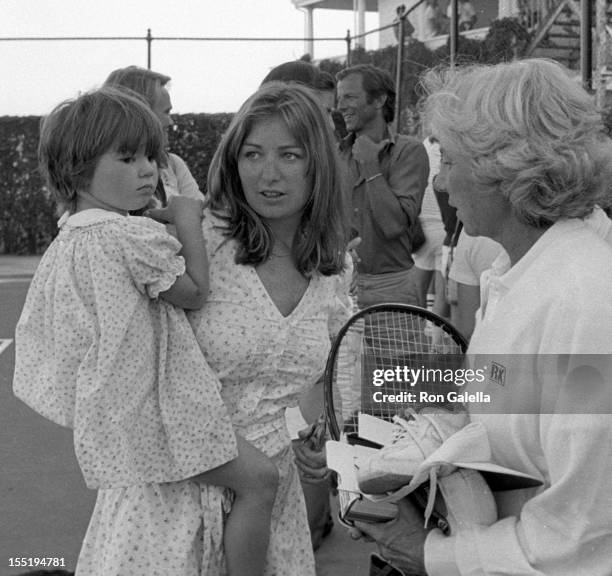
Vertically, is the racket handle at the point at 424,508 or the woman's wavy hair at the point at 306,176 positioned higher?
the woman's wavy hair at the point at 306,176

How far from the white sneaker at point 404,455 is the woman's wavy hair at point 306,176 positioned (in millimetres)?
780

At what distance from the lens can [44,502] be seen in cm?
505

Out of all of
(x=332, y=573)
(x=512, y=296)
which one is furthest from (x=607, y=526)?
(x=332, y=573)

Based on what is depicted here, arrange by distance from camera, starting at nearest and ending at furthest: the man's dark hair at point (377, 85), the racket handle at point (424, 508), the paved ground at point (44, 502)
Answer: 1. the racket handle at point (424, 508)
2. the paved ground at point (44, 502)
3. the man's dark hair at point (377, 85)

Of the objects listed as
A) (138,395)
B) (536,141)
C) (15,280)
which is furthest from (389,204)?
(15,280)

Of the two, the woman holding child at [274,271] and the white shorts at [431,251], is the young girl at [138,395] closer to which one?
the woman holding child at [274,271]

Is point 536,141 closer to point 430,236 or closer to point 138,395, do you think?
point 138,395

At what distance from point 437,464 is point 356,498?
213 millimetres

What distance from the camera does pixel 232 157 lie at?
2480 millimetres

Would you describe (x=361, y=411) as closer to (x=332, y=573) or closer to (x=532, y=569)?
(x=532, y=569)

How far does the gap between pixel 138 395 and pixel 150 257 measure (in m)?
0.32

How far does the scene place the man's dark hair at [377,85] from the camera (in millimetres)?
5715

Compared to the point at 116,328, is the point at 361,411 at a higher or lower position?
lower

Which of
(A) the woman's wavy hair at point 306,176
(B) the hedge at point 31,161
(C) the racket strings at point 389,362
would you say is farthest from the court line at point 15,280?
(C) the racket strings at point 389,362
